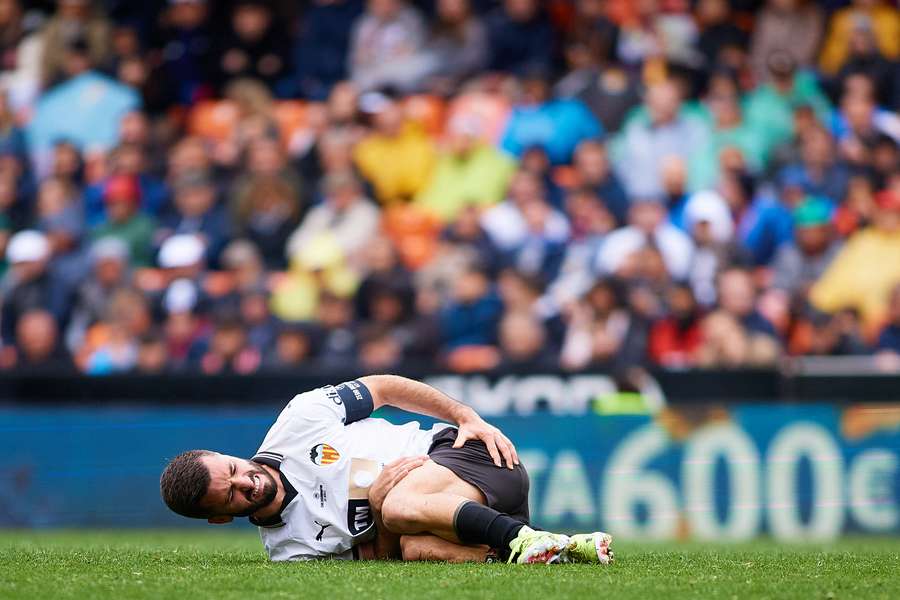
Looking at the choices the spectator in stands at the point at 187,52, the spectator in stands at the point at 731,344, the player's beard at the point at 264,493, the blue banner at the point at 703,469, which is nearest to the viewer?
the player's beard at the point at 264,493

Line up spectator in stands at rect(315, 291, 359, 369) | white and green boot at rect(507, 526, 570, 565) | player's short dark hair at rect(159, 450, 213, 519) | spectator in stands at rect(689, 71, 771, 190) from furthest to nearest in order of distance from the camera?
spectator in stands at rect(689, 71, 771, 190)
spectator in stands at rect(315, 291, 359, 369)
player's short dark hair at rect(159, 450, 213, 519)
white and green boot at rect(507, 526, 570, 565)

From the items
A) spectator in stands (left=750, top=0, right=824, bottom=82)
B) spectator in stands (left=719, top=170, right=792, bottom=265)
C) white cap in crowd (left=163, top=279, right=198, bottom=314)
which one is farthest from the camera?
spectator in stands (left=750, top=0, right=824, bottom=82)

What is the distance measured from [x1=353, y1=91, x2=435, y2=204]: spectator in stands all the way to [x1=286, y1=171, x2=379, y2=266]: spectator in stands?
1.15 ft

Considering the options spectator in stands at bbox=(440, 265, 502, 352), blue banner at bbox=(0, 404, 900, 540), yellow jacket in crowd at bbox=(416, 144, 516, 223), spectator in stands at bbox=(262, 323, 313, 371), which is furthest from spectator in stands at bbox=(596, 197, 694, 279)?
spectator in stands at bbox=(262, 323, 313, 371)

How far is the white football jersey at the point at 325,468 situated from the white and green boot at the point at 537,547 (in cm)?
74

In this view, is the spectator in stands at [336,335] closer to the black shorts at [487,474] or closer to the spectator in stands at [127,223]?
the spectator in stands at [127,223]

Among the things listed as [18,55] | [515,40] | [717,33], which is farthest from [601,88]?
[18,55]

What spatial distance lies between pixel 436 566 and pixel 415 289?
623 cm

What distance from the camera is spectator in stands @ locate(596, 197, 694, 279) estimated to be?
1228 centimetres

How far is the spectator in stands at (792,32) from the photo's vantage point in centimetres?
1429

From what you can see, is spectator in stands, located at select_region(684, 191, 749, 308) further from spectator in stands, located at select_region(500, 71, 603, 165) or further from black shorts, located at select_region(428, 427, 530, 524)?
black shorts, located at select_region(428, 427, 530, 524)

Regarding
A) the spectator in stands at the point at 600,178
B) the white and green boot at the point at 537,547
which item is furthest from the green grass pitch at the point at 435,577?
the spectator in stands at the point at 600,178

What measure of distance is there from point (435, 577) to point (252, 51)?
10.3 metres

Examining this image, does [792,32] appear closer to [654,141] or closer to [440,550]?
[654,141]
